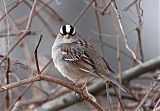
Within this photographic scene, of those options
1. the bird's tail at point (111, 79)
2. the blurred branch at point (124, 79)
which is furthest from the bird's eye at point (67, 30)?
the blurred branch at point (124, 79)

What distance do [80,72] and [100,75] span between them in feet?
0.67

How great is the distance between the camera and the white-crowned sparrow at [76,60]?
10.3 ft

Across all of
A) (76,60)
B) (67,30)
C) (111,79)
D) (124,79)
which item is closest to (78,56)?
(76,60)

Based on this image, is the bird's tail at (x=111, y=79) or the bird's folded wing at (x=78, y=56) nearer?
the bird's tail at (x=111, y=79)

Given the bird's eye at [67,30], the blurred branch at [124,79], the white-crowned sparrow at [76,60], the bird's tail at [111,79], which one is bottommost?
the blurred branch at [124,79]

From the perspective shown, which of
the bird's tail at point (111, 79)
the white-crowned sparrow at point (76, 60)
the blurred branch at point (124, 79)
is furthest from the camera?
the blurred branch at point (124, 79)

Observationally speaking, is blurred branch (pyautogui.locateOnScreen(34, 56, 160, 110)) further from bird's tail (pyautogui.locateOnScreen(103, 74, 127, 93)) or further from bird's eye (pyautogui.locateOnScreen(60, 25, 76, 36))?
bird's tail (pyautogui.locateOnScreen(103, 74, 127, 93))

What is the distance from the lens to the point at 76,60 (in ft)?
10.4

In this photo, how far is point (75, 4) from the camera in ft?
26.1

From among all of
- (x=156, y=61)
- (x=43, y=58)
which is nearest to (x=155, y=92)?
(x=156, y=61)

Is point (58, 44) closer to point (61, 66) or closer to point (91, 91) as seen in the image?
point (61, 66)

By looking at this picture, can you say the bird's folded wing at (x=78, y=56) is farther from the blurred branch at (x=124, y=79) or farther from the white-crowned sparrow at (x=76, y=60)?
the blurred branch at (x=124, y=79)

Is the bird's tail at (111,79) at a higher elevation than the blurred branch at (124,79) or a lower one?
higher

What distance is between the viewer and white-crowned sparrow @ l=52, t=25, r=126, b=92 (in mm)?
3135
